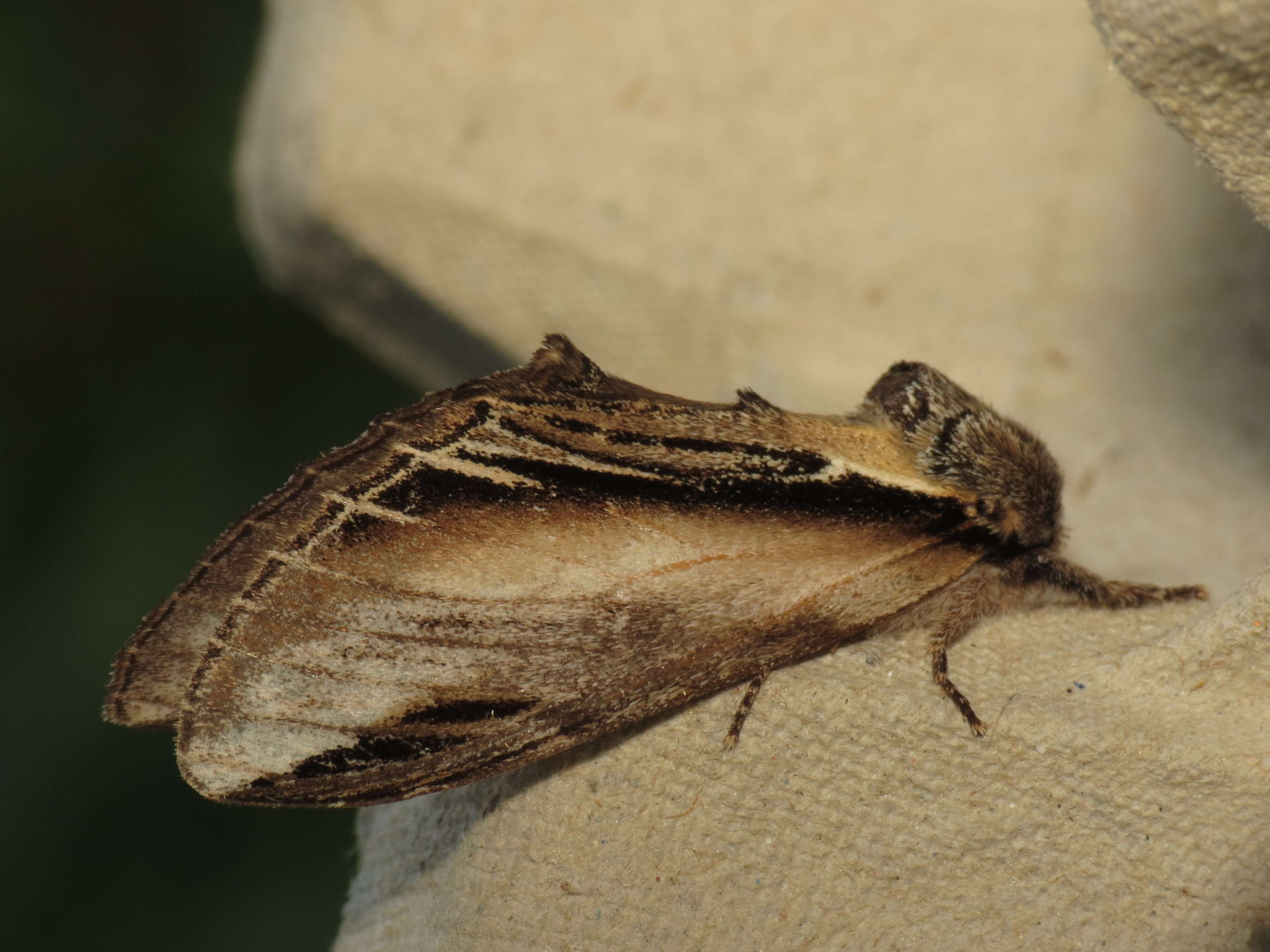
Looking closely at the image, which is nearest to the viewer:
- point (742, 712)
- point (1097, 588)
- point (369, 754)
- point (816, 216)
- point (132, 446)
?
point (369, 754)

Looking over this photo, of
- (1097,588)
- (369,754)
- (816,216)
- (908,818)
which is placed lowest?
(369,754)

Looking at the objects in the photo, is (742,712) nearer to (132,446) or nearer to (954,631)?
(954,631)

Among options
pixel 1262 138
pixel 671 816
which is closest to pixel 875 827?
pixel 671 816

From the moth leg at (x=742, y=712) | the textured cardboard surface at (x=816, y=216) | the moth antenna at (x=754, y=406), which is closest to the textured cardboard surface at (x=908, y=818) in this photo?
the moth leg at (x=742, y=712)

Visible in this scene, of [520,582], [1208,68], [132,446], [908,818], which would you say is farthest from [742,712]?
[132,446]

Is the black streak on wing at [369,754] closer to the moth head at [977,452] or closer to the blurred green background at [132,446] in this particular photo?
the moth head at [977,452]

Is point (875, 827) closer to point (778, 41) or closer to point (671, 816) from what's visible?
point (671, 816)
